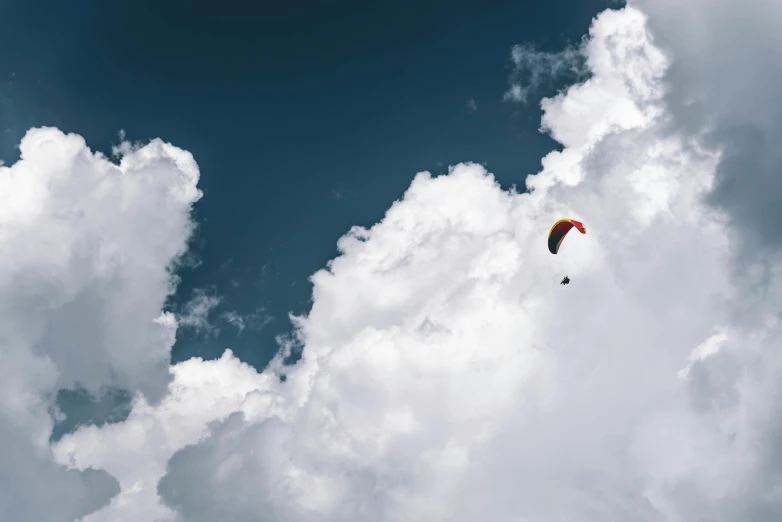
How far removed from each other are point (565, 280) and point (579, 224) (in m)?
13.1

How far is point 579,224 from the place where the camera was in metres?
189

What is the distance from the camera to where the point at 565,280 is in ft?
622
